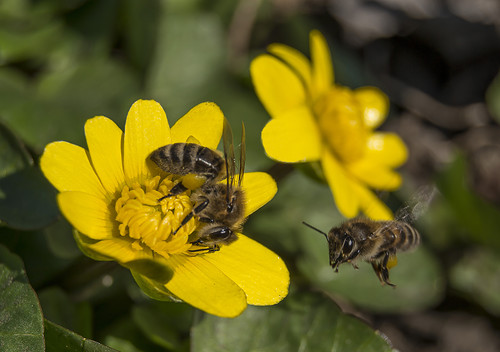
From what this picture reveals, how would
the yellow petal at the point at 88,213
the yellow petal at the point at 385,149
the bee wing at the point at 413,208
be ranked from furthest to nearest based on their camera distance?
the yellow petal at the point at 385,149, the bee wing at the point at 413,208, the yellow petal at the point at 88,213

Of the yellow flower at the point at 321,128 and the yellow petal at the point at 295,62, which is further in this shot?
the yellow petal at the point at 295,62

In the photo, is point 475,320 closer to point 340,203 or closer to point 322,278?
point 322,278

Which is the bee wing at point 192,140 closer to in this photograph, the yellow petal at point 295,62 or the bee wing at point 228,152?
the bee wing at point 228,152

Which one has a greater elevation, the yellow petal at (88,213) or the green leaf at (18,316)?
the yellow petal at (88,213)

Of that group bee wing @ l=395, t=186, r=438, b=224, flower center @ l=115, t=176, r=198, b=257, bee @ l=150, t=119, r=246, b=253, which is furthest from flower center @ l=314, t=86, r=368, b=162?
flower center @ l=115, t=176, r=198, b=257

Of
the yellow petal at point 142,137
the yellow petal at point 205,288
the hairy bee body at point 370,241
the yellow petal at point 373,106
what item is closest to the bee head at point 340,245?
the hairy bee body at point 370,241

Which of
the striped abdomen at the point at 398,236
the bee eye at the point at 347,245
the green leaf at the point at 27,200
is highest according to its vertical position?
the green leaf at the point at 27,200

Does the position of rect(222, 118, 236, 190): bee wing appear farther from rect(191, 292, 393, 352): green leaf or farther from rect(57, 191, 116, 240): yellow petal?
rect(191, 292, 393, 352): green leaf

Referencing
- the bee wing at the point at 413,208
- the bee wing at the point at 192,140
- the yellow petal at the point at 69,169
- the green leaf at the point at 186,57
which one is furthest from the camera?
the green leaf at the point at 186,57
